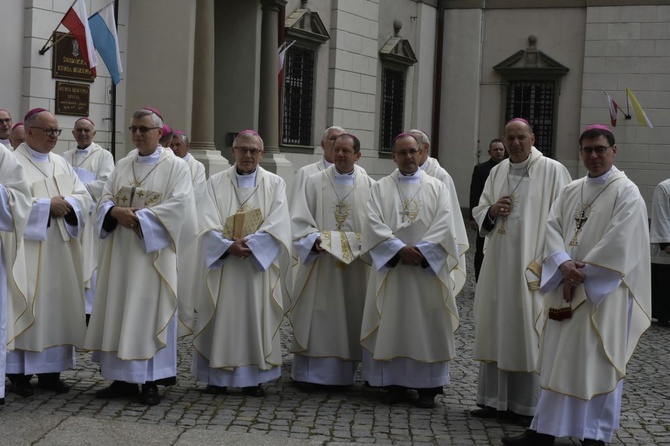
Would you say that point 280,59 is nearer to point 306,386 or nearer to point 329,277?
point 329,277

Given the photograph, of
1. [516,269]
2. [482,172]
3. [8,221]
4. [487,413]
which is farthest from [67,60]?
[487,413]

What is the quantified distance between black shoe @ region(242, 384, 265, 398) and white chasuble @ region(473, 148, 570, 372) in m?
1.58

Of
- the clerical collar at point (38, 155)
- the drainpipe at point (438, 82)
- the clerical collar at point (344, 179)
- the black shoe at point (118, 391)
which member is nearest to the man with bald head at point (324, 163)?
the clerical collar at point (344, 179)

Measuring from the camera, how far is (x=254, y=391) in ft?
24.9

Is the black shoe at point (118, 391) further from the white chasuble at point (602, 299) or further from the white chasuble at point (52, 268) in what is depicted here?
the white chasuble at point (602, 299)

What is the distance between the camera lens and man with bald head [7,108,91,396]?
7.30 meters

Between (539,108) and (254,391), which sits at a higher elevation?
(539,108)

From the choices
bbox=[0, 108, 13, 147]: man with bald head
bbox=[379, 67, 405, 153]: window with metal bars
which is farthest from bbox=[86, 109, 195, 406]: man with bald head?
bbox=[379, 67, 405, 153]: window with metal bars

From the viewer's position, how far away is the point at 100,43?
41.8 ft

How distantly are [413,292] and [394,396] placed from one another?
76 centimetres

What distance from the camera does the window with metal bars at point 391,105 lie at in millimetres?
22453

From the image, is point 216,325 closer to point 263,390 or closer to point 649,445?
point 263,390

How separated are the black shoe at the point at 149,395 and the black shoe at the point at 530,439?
2348 mm

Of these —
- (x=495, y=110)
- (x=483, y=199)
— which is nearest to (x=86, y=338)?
(x=483, y=199)
